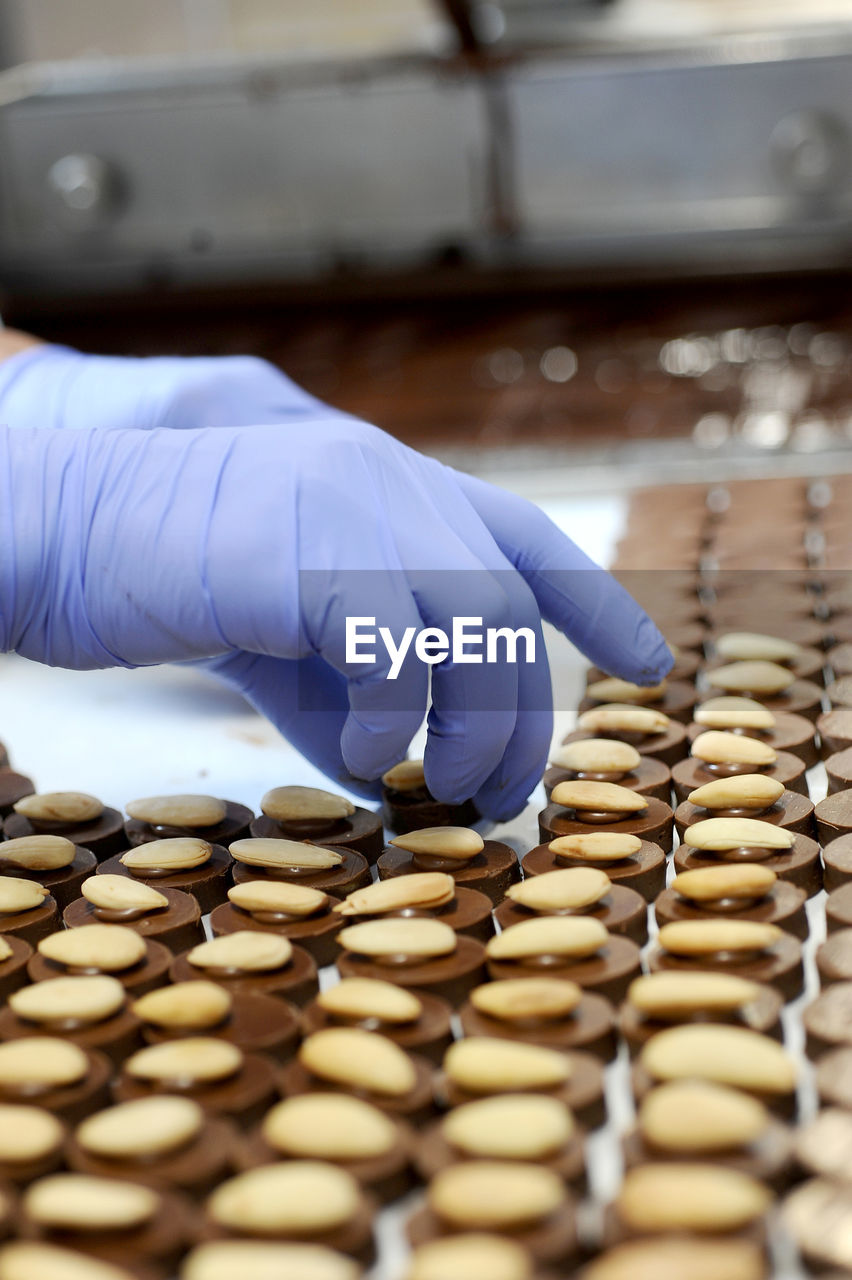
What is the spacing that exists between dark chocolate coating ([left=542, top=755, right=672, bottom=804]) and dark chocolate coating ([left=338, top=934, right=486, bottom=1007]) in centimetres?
28

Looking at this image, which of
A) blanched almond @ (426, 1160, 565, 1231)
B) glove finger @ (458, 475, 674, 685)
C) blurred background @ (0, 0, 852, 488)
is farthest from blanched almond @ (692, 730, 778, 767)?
blurred background @ (0, 0, 852, 488)

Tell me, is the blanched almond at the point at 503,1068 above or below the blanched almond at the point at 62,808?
below

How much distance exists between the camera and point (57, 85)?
2643 millimetres

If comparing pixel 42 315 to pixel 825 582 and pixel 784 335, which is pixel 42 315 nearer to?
pixel 784 335

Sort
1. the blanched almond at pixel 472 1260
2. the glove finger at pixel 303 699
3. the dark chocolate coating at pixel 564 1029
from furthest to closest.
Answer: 1. the glove finger at pixel 303 699
2. the dark chocolate coating at pixel 564 1029
3. the blanched almond at pixel 472 1260

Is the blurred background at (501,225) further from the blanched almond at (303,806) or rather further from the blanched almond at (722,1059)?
the blanched almond at (722,1059)

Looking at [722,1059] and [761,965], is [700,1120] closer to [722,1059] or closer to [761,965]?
[722,1059]

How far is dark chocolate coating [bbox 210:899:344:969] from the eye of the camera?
108 centimetres

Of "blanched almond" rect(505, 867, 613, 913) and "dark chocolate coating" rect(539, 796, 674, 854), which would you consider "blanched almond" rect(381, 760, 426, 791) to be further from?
"blanched almond" rect(505, 867, 613, 913)

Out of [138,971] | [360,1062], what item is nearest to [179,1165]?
[360,1062]

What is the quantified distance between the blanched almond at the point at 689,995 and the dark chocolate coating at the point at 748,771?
1.15 ft

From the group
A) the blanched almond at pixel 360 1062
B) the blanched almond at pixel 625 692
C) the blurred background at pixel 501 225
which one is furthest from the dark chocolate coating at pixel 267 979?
the blurred background at pixel 501 225

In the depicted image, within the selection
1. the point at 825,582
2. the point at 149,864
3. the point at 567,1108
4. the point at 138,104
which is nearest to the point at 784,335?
the point at 825,582

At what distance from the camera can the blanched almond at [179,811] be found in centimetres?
128
